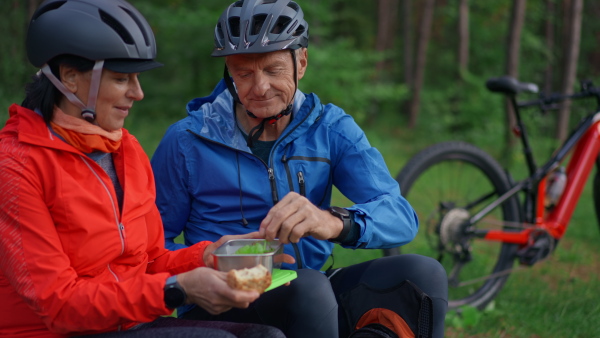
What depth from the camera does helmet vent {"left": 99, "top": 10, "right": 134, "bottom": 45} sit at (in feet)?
6.91

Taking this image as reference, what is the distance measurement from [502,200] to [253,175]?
2.36 meters

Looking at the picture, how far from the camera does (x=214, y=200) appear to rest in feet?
8.78

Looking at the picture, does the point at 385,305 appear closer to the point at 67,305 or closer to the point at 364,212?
the point at 364,212

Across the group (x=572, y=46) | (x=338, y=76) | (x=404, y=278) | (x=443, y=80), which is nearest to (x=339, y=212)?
(x=404, y=278)

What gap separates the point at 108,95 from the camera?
2057 mm

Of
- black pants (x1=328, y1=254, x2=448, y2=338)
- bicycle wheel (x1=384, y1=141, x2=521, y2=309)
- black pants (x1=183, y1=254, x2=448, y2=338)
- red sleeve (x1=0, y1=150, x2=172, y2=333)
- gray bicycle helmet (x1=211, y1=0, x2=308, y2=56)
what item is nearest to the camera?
red sleeve (x1=0, y1=150, x2=172, y2=333)

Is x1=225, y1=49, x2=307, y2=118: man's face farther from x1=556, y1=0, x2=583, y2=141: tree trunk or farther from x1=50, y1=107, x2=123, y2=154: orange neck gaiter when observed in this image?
x1=556, y1=0, x2=583, y2=141: tree trunk

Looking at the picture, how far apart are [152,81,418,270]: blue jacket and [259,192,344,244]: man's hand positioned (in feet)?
1.30

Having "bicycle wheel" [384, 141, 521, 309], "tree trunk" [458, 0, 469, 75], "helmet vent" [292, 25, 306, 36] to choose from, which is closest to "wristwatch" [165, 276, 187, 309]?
"helmet vent" [292, 25, 306, 36]

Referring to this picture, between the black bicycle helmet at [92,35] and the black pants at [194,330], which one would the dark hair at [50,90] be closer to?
the black bicycle helmet at [92,35]

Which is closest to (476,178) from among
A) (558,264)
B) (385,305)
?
(558,264)

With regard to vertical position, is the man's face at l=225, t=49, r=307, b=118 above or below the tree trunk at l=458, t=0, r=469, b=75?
above

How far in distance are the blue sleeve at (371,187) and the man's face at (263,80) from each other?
0.27 metres

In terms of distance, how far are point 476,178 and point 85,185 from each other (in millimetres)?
3319
